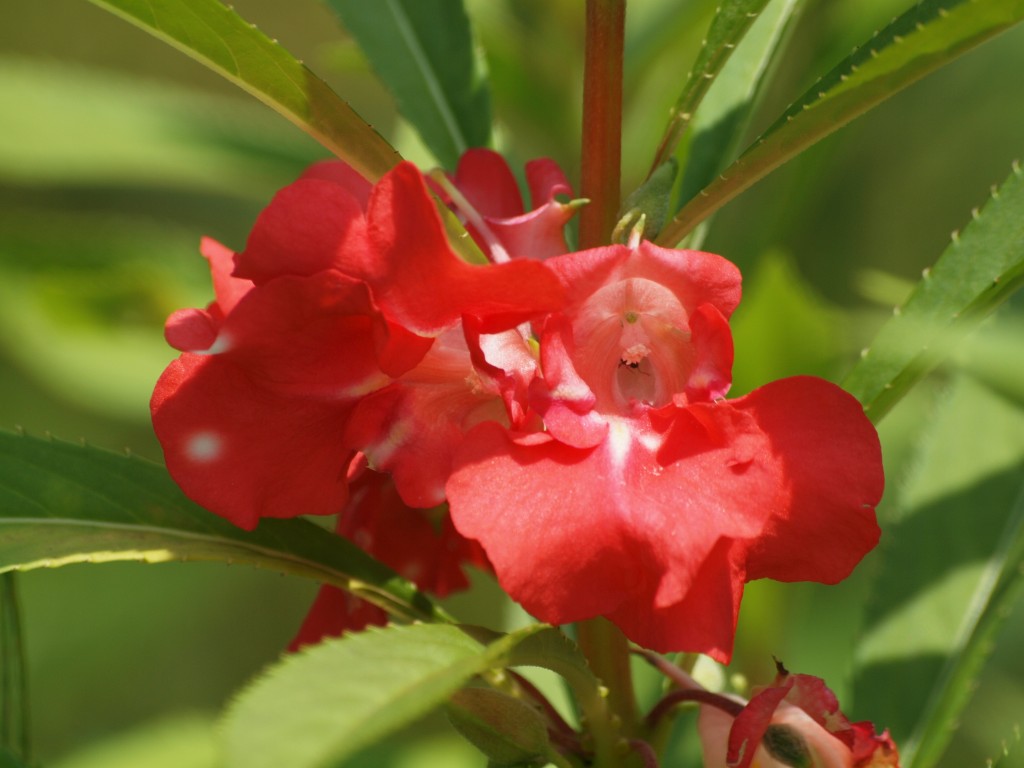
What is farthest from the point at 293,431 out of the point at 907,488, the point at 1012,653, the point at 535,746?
the point at 1012,653

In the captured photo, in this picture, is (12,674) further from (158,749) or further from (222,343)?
(158,749)

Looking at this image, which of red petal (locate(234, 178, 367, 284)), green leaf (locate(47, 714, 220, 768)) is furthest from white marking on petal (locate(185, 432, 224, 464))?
green leaf (locate(47, 714, 220, 768))

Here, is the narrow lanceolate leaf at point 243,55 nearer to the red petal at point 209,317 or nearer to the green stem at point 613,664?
the red petal at point 209,317

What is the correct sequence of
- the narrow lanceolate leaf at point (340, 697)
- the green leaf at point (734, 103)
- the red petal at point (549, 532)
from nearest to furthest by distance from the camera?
the narrow lanceolate leaf at point (340, 697), the red petal at point (549, 532), the green leaf at point (734, 103)

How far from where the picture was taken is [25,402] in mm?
3338

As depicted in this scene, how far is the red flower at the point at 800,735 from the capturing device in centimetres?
69

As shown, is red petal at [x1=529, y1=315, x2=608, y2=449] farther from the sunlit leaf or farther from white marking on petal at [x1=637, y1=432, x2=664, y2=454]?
the sunlit leaf

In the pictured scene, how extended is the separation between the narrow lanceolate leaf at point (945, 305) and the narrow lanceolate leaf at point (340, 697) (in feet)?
1.20

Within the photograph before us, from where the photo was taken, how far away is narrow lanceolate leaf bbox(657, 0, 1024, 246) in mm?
625

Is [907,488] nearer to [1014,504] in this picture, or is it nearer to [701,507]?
[1014,504]

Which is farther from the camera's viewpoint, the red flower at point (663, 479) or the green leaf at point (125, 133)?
the green leaf at point (125, 133)

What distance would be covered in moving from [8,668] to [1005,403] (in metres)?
0.87

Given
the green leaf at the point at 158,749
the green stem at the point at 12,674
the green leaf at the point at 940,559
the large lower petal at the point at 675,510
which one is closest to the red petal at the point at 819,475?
the large lower petal at the point at 675,510

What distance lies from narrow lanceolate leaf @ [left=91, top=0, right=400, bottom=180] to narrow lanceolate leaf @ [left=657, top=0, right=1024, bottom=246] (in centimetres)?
22
